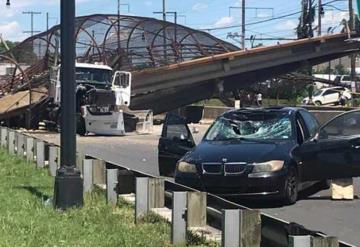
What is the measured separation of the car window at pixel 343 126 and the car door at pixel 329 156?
3cm

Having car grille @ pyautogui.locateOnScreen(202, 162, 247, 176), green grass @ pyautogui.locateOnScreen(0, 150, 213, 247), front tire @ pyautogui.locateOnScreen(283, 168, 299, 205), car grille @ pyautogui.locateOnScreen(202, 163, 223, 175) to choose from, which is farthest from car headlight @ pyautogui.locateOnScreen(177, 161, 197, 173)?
front tire @ pyautogui.locateOnScreen(283, 168, 299, 205)

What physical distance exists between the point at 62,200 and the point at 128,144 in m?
17.7

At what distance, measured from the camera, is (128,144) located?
Result: 28312mm

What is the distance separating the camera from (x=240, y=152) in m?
11.7

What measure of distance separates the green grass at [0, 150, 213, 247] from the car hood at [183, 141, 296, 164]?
1.74 m

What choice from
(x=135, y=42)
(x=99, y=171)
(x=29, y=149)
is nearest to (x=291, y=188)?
(x=99, y=171)

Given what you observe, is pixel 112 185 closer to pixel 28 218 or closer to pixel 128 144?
pixel 28 218

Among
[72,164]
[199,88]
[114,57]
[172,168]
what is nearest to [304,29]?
[199,88]

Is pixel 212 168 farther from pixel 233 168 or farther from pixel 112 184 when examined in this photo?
pixel 112 184

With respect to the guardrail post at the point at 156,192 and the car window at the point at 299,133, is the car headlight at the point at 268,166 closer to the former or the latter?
the car window at the point at 299,133

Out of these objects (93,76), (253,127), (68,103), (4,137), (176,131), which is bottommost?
(4,137)

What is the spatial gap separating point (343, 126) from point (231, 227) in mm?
6340

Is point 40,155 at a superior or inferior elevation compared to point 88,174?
inferior

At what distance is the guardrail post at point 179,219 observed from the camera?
7.88 metres
